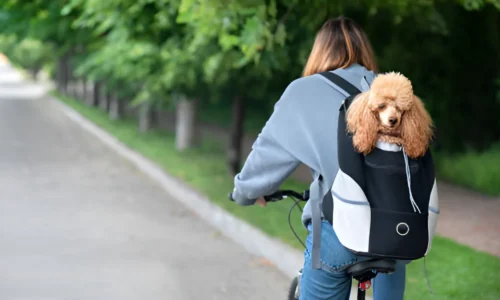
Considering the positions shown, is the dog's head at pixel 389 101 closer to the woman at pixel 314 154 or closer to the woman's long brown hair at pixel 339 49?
the woman at pixel 314 154

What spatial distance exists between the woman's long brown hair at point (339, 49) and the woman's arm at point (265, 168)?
0.38 meters

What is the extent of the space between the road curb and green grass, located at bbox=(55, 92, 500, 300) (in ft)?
0.36

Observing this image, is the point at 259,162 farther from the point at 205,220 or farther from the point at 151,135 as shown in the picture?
the point at 151,135

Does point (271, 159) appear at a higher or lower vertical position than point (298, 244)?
higher

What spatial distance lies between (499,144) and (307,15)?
22.6 feet

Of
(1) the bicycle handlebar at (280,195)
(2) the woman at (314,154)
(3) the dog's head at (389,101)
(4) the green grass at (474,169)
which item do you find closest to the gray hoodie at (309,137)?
(2) the woman at (314,154)

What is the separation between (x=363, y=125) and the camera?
2785 mm

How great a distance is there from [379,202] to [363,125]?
271mm

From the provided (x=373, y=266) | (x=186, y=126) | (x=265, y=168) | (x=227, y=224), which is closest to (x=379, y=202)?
(x=373, y=266)

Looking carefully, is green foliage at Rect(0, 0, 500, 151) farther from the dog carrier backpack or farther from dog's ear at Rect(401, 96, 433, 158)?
the dog carrier backpack

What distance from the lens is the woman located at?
9.74ft

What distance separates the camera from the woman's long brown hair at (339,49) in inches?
126

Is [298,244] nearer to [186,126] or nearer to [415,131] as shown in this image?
[415,131]

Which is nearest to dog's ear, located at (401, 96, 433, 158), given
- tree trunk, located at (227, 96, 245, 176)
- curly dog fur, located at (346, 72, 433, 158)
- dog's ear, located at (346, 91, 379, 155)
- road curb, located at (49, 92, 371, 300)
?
curly dog fur, located at (346, 72, 433, 158)
